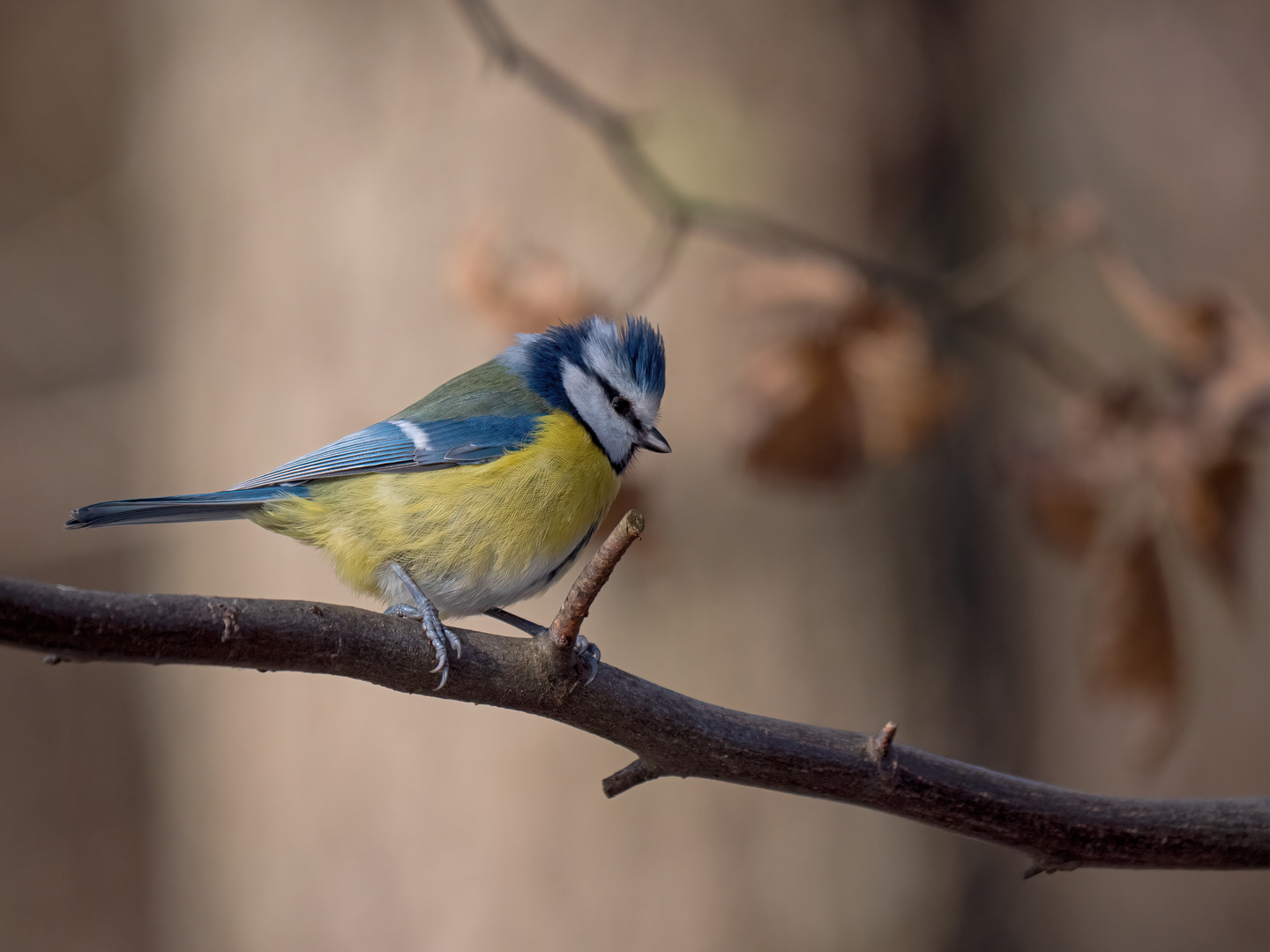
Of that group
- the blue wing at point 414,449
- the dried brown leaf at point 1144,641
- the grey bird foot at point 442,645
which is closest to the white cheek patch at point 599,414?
the blue wing at point 414,449

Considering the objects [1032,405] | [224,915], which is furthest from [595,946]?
[1032,405]

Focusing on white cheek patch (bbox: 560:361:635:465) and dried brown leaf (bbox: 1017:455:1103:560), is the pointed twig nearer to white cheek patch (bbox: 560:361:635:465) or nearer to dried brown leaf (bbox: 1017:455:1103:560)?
white cheek patch (bbox: 560:361:635:465)

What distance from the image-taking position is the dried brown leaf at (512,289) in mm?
1630

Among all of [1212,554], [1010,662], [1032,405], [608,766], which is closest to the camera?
[1212,554]

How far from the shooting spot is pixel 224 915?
2.42m

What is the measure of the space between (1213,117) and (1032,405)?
1066mm

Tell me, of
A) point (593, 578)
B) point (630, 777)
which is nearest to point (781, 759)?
point (630, 777)

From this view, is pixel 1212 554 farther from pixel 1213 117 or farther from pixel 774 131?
pixel 1213 117

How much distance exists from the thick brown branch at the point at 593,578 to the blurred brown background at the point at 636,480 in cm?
83

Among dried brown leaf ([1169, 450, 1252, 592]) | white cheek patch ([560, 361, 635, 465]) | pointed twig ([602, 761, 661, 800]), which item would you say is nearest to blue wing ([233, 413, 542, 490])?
white cheek patch ([560, 361, 635, 465])

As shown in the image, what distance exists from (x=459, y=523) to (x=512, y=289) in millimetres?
420

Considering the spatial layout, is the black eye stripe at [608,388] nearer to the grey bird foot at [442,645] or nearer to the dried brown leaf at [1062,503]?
the grey bird foot at [442,645]

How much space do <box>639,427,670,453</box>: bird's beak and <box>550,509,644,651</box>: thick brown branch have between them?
64cm

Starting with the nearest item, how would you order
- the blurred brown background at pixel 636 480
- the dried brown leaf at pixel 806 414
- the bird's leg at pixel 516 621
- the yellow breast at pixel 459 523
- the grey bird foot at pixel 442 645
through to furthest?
1. the grey bird foot at pixel 442 645
2. the yellow breast at pixel 459 523
3. the bird's leg at pixel 516 621
4. the dried brown leaf at pixel 806 414
5. the blurred brown background at pixel 636 480
